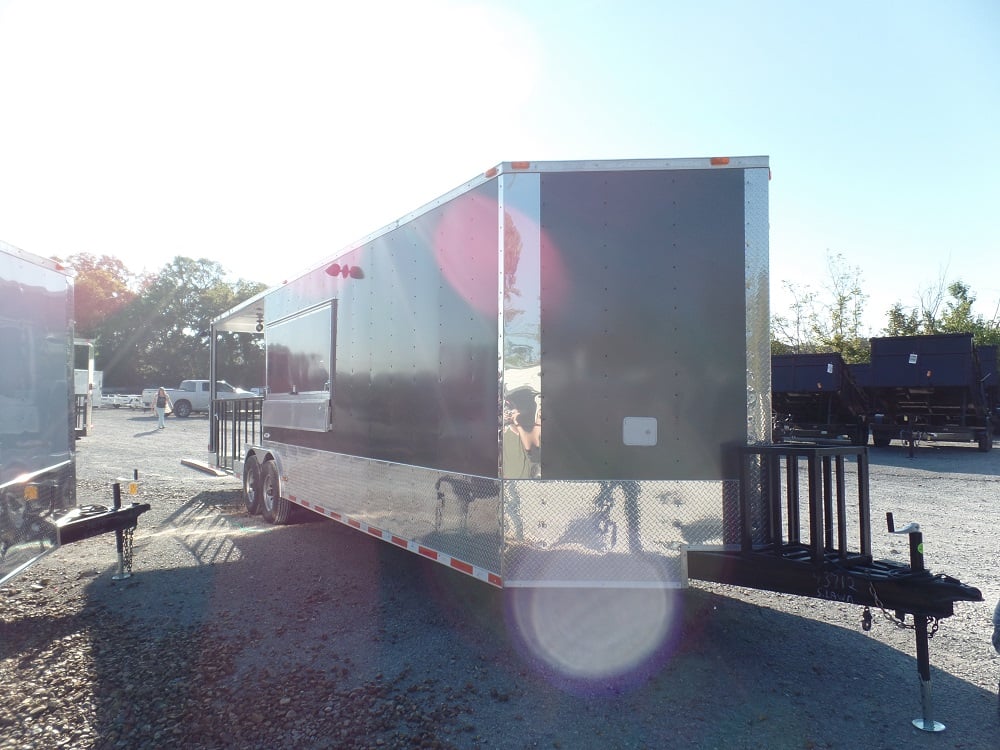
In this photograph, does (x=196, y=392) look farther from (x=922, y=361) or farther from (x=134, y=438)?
(x=922, y=361)

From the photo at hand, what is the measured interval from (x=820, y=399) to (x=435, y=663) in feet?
54.9

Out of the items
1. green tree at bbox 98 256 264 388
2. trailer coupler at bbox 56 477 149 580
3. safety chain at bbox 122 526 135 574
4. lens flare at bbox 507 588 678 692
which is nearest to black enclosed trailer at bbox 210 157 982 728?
lens flare at bbox 507 588 678 692

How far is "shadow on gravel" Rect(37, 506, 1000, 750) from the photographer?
3.20 m

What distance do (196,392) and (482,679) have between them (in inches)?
1239

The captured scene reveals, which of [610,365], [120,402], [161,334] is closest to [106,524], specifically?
[610,365]

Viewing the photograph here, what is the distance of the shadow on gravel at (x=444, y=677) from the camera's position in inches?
126

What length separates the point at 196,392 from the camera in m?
32.1

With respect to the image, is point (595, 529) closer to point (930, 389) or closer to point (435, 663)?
point (435, 663)

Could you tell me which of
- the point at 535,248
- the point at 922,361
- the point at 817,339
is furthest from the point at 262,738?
the point at 817,339

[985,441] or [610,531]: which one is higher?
[610,531]

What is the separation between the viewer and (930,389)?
650 inches

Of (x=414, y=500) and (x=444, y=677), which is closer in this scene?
(x=444, y=677)

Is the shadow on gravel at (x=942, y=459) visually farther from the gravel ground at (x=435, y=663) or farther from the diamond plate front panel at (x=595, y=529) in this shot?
the diamond plate front panel at (x=595, y=529)

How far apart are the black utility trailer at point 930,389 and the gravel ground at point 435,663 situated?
11.3m
